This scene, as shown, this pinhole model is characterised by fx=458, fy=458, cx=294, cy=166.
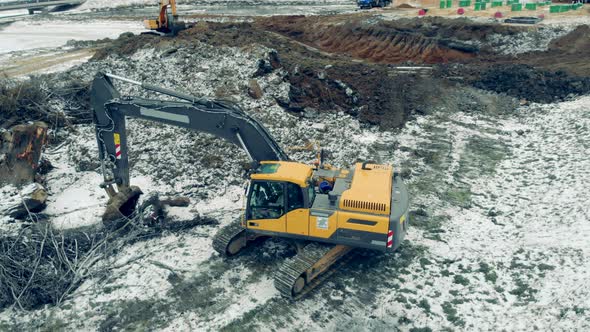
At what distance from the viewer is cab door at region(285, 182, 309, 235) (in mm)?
9227

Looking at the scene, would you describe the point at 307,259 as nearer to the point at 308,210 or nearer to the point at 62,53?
the point at 308,210

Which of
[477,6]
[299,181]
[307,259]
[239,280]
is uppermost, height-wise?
[477,6]

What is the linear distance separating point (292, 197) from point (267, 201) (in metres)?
0.59

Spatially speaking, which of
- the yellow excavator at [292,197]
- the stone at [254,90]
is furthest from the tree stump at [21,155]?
the stone at [254,90]

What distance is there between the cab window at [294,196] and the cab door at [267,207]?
12 centimetres

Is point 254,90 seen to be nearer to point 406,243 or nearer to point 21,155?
point 21,155

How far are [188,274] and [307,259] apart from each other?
270 centimetres

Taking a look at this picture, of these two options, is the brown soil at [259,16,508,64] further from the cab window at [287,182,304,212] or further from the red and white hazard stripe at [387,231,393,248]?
the red and white hazard stripe at [387,231,393,248]

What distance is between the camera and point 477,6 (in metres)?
33.2

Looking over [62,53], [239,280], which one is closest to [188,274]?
[239,280]

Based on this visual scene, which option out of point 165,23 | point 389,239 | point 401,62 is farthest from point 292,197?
point 401,62

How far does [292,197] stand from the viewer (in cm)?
927

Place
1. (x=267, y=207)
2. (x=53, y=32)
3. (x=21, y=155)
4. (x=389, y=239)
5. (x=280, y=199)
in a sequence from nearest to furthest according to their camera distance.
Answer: (x=389, y=239), (x=280, y=199), (x=267, y=207), (x=21, y=155), (x=53, y=32)

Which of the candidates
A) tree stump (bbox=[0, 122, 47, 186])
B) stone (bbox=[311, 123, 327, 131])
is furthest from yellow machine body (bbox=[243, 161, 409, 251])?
tree stump (bbox=[0, 122, 47, 186])
